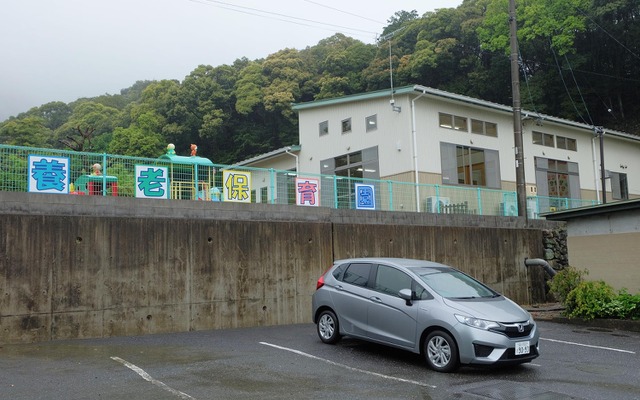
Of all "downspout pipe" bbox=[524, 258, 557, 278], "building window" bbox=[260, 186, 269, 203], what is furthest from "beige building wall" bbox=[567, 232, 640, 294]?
"building window" bbox=[260, 186, 269, 203]

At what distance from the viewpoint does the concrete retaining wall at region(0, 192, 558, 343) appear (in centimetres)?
1017

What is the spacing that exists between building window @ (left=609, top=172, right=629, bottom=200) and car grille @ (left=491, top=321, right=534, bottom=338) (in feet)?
90.2

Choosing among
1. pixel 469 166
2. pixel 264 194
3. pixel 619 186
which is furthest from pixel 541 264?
pixel 619 186

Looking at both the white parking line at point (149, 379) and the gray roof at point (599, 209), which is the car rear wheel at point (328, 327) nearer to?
the white parking line at point (149, 379)

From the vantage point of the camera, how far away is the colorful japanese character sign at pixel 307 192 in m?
14.6

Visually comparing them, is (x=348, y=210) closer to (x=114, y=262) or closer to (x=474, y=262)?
(x=474, y=262)

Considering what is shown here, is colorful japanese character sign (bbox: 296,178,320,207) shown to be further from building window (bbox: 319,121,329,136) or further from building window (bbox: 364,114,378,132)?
building window (bbox: 319,121,329,136)

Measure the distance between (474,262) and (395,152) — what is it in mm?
7470

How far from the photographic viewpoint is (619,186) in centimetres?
3250

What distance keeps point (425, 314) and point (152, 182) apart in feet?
23.1

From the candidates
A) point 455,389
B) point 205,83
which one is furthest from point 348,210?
point 205,83

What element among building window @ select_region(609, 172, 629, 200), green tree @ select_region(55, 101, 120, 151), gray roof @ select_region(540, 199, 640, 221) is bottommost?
gray roof @ select_region(540, 199, 640, 221)

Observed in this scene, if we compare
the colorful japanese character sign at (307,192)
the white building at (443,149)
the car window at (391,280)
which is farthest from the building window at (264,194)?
the white building at (443,149)

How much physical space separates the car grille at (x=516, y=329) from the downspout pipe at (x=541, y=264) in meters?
11.5
